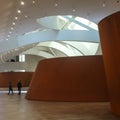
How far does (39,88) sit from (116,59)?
891 cm

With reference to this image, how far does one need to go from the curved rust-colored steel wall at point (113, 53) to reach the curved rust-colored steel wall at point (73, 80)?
5.48m

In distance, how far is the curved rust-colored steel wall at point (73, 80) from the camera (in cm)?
1619

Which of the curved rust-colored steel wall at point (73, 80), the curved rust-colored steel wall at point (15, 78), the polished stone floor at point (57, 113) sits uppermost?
the curved rust-colored steel wall at point (15, 78)

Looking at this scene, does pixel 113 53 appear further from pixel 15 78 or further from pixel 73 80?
pixel 15 78

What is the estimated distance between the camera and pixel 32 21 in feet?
82.8

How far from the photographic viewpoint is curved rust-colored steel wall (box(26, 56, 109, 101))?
16188mm

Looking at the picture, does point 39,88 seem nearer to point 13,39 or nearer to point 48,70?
point 48,70

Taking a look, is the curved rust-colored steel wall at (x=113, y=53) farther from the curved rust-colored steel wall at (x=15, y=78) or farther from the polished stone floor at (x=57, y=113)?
the curved rust-colored steel wall at (x=15, y=78)

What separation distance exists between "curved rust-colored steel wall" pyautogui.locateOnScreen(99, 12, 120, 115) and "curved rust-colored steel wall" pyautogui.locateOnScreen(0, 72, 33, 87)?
34.0 meters

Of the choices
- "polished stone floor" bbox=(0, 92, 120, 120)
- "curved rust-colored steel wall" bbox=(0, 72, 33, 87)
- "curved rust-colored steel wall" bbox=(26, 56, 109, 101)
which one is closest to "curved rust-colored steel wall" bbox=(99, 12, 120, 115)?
"polished stone floor" bbox=(0, 92, 120, 120)

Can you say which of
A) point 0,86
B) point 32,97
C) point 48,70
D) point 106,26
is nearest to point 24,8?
point 48,70

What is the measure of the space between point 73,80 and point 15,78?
2954 cm

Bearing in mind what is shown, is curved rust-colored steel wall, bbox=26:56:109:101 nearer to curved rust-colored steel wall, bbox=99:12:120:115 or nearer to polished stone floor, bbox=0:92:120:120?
polished stone floor, bbox=0:92:120:120

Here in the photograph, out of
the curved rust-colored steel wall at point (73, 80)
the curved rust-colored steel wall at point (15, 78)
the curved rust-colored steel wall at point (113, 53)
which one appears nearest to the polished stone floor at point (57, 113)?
the curved rust-colored steel wall at point (113, 53)
